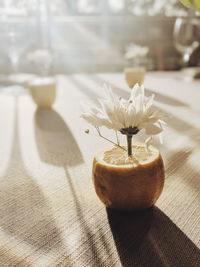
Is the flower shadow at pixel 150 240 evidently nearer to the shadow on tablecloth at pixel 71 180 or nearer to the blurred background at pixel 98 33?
the shadow on tablecloth at pixel 71 180

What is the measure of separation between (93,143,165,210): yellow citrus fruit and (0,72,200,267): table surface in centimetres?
3

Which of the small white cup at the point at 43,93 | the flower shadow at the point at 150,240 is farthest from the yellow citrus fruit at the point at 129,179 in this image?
the small white cup at the point at 43,93

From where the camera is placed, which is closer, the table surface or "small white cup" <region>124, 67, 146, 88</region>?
the table surface

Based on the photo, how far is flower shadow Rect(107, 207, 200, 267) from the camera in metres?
0.42

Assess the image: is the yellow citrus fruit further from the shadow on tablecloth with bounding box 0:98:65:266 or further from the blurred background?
the blurred background

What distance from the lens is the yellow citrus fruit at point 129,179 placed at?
0.51 meters

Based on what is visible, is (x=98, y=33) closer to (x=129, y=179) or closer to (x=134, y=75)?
(x=134, y=75)

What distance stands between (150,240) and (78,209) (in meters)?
0.15

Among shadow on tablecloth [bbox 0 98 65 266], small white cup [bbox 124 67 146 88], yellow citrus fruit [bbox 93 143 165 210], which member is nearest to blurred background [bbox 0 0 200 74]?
small white cup [bbox 124 67 146 88]

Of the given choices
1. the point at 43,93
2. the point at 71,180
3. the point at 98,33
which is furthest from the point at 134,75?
the point at 98,33

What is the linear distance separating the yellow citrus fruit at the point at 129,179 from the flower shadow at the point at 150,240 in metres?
0.02

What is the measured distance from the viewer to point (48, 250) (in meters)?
0.45

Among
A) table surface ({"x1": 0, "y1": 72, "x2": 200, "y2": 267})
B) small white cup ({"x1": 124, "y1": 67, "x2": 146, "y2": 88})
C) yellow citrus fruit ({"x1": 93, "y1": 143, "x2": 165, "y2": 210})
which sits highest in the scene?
yellow citrus fruit ({"x1": 93, "y1": 143, "x2": 165, "y2": 210})

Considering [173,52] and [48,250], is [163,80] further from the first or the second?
[173,52]
